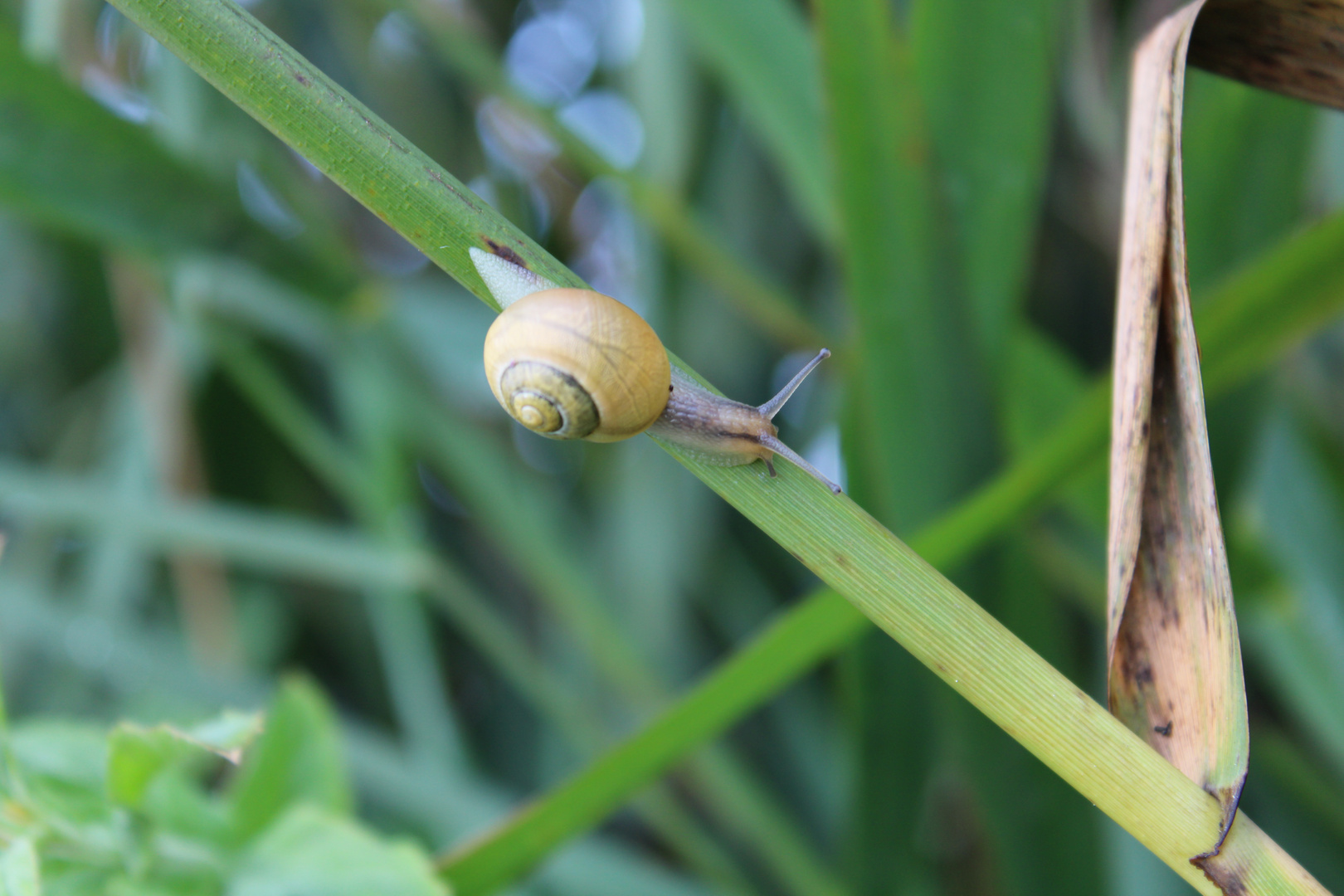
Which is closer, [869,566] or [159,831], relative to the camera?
[869,566]

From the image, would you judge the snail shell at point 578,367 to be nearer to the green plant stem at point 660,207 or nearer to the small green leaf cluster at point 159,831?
the small green leaf cluster at point 159,831

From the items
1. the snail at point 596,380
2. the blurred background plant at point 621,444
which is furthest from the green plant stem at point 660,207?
the snail at point 596,380

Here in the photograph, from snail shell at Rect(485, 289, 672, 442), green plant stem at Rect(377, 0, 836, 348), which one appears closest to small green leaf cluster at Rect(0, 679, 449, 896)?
snail shell at Rect(485, 289, 672, 442)

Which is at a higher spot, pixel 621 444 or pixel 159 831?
pixel 621 444

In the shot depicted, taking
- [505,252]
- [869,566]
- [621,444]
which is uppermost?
[621,444]

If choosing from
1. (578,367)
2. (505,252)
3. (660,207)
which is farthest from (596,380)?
(660,207)

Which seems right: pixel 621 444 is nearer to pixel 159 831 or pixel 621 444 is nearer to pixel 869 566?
pixel 159 831

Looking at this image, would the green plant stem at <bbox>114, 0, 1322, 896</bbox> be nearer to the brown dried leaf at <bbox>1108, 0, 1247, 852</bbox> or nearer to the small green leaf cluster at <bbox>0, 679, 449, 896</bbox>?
the brown dried leaf at <bbox>1108, 0, 1247, 852</bbox>
